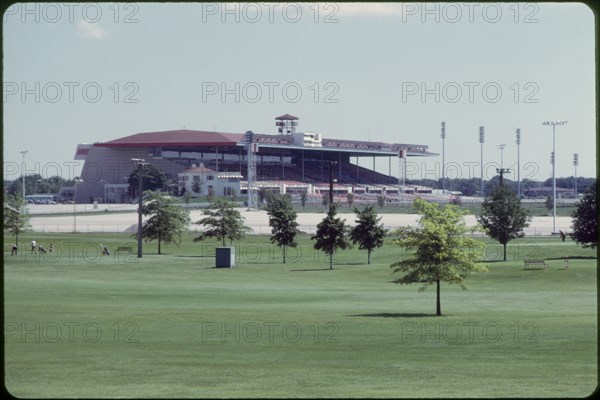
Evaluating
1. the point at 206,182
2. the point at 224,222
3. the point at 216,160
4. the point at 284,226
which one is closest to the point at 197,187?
the point at 206,182

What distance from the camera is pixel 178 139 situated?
187375mm

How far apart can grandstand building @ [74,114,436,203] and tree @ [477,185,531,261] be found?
102558 mm

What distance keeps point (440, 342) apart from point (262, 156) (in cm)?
16373

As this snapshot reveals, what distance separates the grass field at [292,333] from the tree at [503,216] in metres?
8.77

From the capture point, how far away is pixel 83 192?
599 feet

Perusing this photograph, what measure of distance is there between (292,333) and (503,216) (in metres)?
45.7

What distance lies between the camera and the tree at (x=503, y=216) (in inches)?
2852

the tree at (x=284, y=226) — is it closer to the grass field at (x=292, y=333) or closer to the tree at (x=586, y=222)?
the grass field at (x=292, y=333)

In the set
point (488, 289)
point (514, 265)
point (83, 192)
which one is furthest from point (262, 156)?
point (488, 289)

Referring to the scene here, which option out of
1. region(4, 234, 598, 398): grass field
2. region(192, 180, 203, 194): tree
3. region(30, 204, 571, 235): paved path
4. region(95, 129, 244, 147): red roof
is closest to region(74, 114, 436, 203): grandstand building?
region(95, 129, 244, 147): red roof

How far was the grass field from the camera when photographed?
17.8 meters

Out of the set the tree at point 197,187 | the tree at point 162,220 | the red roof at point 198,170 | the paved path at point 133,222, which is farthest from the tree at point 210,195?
the red roof at point 198,170

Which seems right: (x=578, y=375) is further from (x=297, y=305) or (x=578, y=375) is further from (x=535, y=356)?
(x=297, y=305)

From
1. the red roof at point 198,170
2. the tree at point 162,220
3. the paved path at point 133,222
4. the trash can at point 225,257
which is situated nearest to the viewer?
the trash can at point 225,257
